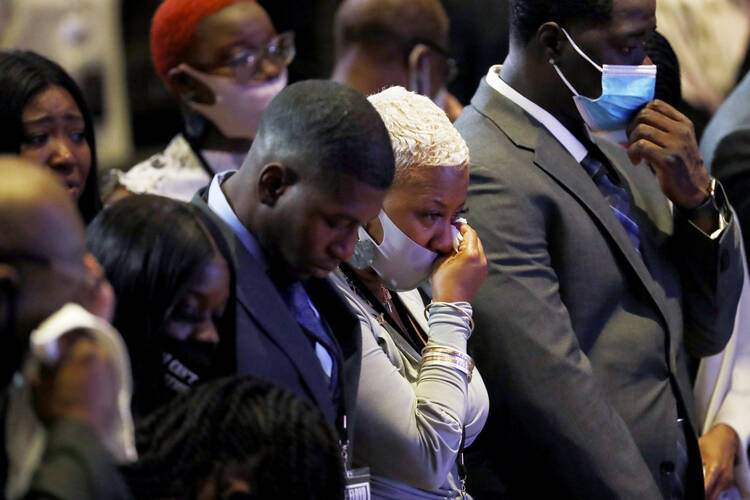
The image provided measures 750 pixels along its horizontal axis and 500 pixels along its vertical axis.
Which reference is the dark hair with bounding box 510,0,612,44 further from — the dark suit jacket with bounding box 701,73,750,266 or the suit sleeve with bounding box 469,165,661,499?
the dark suit jacket with bounding box 701,73,750,266

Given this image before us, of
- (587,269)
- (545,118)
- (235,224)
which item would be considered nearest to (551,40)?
(545,118)

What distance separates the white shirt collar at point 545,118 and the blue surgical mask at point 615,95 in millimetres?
60

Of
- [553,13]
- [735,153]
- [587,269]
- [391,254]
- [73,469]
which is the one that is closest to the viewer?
[73,469]

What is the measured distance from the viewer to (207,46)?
12.6 feet

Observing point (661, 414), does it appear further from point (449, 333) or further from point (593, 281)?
point (449, 333)

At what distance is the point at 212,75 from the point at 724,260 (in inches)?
65.0

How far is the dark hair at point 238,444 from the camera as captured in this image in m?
1.74

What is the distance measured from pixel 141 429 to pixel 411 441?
0.63 meters

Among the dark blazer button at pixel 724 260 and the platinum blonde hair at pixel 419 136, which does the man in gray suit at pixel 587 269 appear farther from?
the platinum blonde hair at pixel 419 136

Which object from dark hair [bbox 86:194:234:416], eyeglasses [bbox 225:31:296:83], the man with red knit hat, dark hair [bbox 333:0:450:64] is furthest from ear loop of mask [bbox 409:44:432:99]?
dark hair [bbox 86:194:234:416]

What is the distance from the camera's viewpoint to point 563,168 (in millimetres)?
2961

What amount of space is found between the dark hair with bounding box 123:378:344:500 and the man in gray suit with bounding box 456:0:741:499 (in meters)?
1.01

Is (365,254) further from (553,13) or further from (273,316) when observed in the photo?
(553,13)

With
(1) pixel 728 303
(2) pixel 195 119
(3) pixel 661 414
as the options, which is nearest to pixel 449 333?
(3) pixel 661 414
